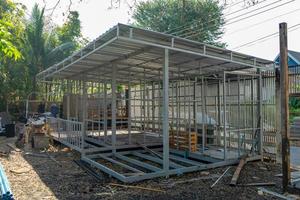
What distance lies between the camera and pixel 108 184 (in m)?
6.32

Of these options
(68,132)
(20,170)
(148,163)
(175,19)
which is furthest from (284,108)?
(175,19)

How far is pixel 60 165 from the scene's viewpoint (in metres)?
8.27

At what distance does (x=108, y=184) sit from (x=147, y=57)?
146 inches

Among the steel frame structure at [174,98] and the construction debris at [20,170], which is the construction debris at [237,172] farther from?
the construction debris at [20,170]

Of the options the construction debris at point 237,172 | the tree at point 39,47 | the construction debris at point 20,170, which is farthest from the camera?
the tree at point 39,47

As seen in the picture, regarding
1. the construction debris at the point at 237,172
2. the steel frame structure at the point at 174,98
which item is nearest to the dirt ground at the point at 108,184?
the construction debris at the point at 237,172

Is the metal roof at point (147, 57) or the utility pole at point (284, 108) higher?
the metal roof at point (147, 57)

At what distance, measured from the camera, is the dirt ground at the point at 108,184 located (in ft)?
18.3

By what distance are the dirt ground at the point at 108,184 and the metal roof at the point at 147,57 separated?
2.85 metres

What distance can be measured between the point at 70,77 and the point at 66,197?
799 centimetres

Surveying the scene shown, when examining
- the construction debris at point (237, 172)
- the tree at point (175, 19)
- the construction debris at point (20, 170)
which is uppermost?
the tree at point (175, 19)

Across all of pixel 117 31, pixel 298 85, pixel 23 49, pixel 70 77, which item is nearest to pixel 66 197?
pixel 117 31

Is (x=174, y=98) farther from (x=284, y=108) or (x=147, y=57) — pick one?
(x=284, y=108)

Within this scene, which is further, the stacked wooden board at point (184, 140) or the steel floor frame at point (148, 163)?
the stacked wooden board at point (184, 140)
